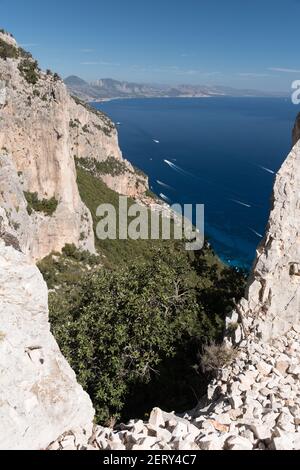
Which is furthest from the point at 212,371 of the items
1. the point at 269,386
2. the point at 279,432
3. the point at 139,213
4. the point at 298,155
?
the point at 139,213

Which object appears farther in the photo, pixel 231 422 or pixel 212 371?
pixel 212 371

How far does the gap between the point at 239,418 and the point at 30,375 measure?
4303 mm

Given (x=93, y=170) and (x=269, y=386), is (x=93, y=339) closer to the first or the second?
(x=269, y=386)

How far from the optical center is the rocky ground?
6988 millimetres

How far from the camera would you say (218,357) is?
1046cm

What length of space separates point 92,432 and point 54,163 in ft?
103

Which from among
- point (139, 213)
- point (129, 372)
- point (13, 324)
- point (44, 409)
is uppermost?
point (13, 324)

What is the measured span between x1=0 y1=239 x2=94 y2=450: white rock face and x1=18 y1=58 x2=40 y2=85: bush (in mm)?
30595

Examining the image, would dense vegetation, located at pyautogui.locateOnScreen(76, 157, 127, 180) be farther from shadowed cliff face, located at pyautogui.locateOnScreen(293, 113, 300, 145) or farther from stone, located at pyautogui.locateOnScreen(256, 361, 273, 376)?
stone, located at pyautogui.locateOnScreen(256, 361, 273, 376)

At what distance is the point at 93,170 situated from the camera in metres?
83.2

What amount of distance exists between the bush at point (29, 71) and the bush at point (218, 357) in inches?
1252

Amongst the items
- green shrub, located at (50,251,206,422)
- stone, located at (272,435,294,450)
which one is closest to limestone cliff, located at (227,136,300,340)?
green shrub, located at (50,251,206,422)

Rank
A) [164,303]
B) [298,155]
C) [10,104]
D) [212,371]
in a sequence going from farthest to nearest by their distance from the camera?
1. [10,104]
2. [164,303]
3. [298,155]
4. [212,371]

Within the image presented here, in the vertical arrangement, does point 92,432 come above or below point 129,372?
above
